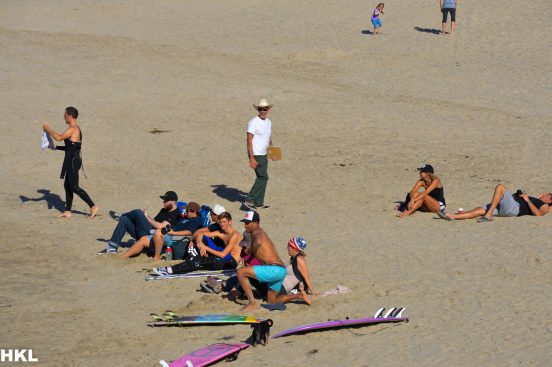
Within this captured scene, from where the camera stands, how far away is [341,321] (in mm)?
10719

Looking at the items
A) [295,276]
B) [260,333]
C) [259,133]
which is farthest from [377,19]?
[260,333]

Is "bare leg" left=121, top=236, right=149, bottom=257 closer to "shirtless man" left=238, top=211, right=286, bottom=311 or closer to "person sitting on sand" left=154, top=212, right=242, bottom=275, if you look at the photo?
"person sitting on sand" left=154, top=212, right=242, bottom=275

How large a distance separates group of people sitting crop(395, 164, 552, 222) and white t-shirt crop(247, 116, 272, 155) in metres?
2.57

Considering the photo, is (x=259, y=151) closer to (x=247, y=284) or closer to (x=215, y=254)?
(x=215, y=254)

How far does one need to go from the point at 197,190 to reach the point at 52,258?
14.1 ft

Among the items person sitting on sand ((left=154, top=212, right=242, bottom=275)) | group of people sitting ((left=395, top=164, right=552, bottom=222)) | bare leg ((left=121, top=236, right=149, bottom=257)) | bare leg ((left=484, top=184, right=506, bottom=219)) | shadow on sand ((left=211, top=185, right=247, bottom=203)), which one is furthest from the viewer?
Result: shadow on sand ((left=211, top=185, right=247, bottom=203))

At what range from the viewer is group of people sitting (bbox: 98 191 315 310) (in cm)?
1177

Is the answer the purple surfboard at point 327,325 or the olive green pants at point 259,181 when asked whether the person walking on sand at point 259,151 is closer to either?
the olive green pants at point 259,181

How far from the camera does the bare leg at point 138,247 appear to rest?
14008 millimetres

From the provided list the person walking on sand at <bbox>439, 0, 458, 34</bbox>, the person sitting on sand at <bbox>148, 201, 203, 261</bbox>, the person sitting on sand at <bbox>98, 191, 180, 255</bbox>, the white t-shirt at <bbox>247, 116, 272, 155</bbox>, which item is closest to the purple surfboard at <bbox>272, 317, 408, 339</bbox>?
the person sitting on sand at <bbox>148, 201, 203, 261</bbox>

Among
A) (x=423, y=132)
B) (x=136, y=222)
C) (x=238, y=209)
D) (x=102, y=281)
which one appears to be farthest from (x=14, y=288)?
(x=423, y=132)

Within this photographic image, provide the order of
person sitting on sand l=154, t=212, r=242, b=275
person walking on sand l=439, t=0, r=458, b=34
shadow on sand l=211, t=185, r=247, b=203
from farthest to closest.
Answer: person walking on sand l=439, t=0, r=458, b=34
shadow on sand l=211, t=185, r=247, b=203
person sitting on sand l=154, t=212, r=242, b=275

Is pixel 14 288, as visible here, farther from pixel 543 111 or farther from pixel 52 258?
pixel 543 111

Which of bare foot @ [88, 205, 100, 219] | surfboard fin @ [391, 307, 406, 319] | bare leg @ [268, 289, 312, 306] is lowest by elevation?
bare foot @ [88, 205, 100, 219]
